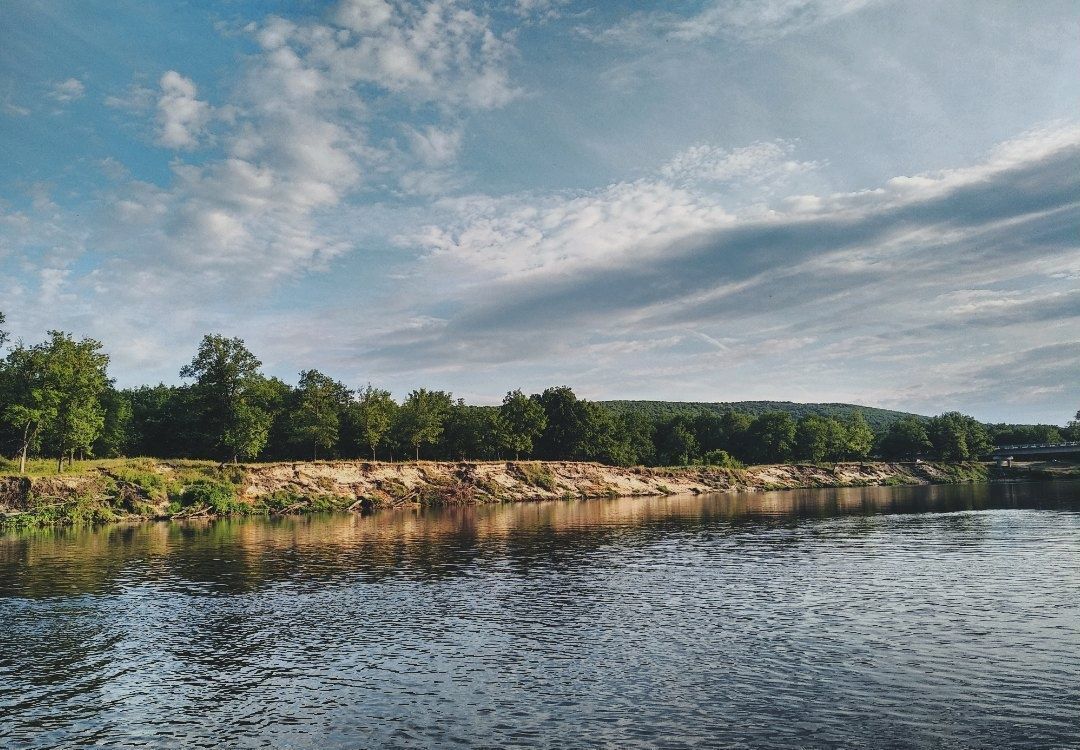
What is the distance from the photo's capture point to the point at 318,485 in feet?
348

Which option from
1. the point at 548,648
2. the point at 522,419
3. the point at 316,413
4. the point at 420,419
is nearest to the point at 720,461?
the point at 522,419

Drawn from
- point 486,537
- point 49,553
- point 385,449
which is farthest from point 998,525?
point 385,449

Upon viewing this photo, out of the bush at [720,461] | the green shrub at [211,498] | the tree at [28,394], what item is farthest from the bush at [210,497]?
the bush at [720,461]

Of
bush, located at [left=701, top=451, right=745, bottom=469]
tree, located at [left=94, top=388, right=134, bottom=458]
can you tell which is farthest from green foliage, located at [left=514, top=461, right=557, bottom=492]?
tree, located at [left=94, top=388, right=134, bottom=458]

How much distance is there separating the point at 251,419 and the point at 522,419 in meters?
65.0

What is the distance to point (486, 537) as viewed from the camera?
61.3m

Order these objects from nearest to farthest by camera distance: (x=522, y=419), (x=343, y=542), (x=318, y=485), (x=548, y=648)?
(x=548, y=648)
(x=343, y=542)
(x=318, y=485)
(x=522, y=419)

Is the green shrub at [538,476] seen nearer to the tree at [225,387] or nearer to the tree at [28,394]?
the tree at [225,387]

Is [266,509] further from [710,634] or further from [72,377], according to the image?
[710,634]

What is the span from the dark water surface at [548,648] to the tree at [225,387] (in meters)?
61.7

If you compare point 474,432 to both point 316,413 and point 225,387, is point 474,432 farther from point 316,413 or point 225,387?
point 225,387

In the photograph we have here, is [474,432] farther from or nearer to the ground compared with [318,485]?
farther from the ground

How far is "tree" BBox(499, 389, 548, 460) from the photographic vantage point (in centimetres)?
15538

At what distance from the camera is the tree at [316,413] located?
402 feet
